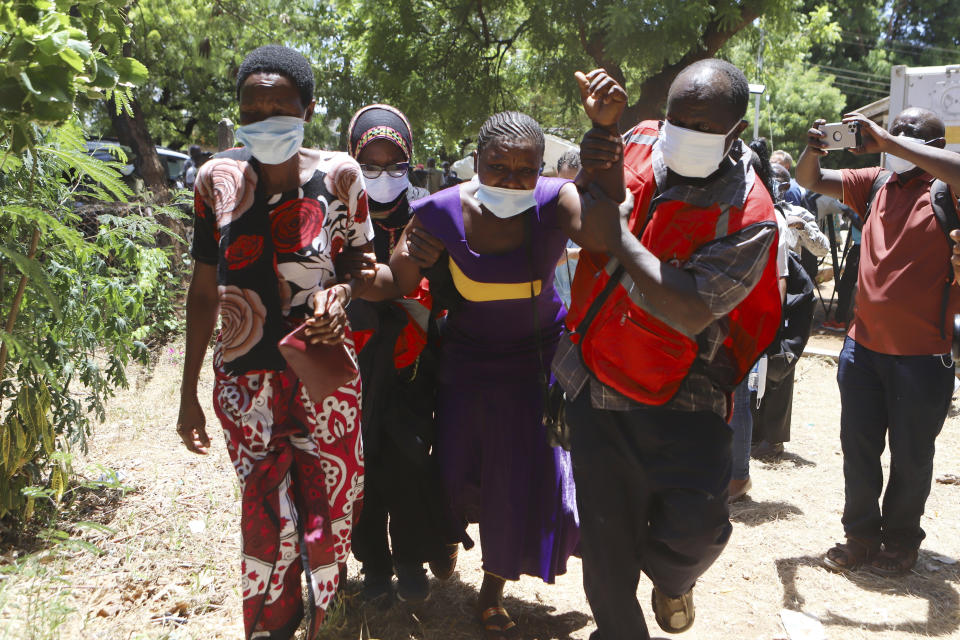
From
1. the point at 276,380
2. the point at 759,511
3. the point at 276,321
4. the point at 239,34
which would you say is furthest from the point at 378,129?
the point at 239,34

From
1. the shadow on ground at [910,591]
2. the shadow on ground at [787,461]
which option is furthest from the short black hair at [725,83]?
the shadow on ground at [787,461]

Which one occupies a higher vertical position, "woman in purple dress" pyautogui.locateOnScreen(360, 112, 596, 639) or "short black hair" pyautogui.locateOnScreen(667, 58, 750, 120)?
"short black hair" pyautogui.locateOnScreen(667, 58, 750, 120)

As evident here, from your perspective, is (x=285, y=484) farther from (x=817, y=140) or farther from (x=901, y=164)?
(x=901, y=164)

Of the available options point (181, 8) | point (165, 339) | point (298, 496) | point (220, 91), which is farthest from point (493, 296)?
point (220, 91)

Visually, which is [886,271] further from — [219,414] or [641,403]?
[219,414]

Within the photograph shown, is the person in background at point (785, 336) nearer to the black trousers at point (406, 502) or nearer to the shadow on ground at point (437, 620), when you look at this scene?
the shadow on ground at point (437, 620)

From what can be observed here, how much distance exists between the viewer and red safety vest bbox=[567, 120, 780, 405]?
232 cm

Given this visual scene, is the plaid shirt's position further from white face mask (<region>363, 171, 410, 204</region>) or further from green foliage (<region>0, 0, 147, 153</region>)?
green foliage (<region>0, 0, 147, 153</region>)

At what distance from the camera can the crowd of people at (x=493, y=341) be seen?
7.65 ft

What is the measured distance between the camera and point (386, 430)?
10.5ft

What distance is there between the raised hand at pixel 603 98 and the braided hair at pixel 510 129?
0.37m

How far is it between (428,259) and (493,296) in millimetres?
266

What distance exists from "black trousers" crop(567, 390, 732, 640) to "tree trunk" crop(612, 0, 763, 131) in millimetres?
7187

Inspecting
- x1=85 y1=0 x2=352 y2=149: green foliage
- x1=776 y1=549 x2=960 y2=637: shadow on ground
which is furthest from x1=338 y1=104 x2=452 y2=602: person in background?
x1=85 y1=0 x2=352 y2=149: green foliage
